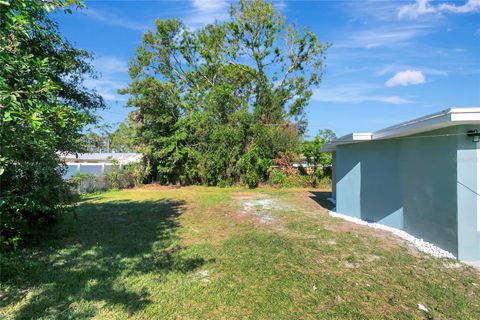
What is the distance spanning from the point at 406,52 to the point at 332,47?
979cm

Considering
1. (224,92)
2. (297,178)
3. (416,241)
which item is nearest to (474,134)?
(416,241)

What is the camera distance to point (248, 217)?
25.2 feet

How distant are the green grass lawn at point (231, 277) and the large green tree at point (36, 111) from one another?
76 centimetres

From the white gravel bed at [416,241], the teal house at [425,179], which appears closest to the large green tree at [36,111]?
the teal house at [425,179]

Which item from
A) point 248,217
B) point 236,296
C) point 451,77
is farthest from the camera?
point 451,77

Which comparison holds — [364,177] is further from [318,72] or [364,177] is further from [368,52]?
[318,72]

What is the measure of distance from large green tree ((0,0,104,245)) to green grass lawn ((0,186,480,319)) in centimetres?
76

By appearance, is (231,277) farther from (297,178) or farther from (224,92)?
(224,92)

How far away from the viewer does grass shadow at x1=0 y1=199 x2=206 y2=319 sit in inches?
116

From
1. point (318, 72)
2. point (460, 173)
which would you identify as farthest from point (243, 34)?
point (460, 173)

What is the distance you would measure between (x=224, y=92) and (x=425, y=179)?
12064 millimetres

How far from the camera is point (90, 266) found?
399cm

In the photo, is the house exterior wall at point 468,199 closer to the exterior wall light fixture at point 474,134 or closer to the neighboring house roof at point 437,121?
the exterior wall light fixture at point 474,134

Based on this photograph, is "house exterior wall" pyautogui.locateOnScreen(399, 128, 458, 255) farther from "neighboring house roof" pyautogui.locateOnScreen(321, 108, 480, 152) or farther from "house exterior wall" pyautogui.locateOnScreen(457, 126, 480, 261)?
"neighboring house roof" pyautogui.locateOnScreen(321, 108, 480, 152)
